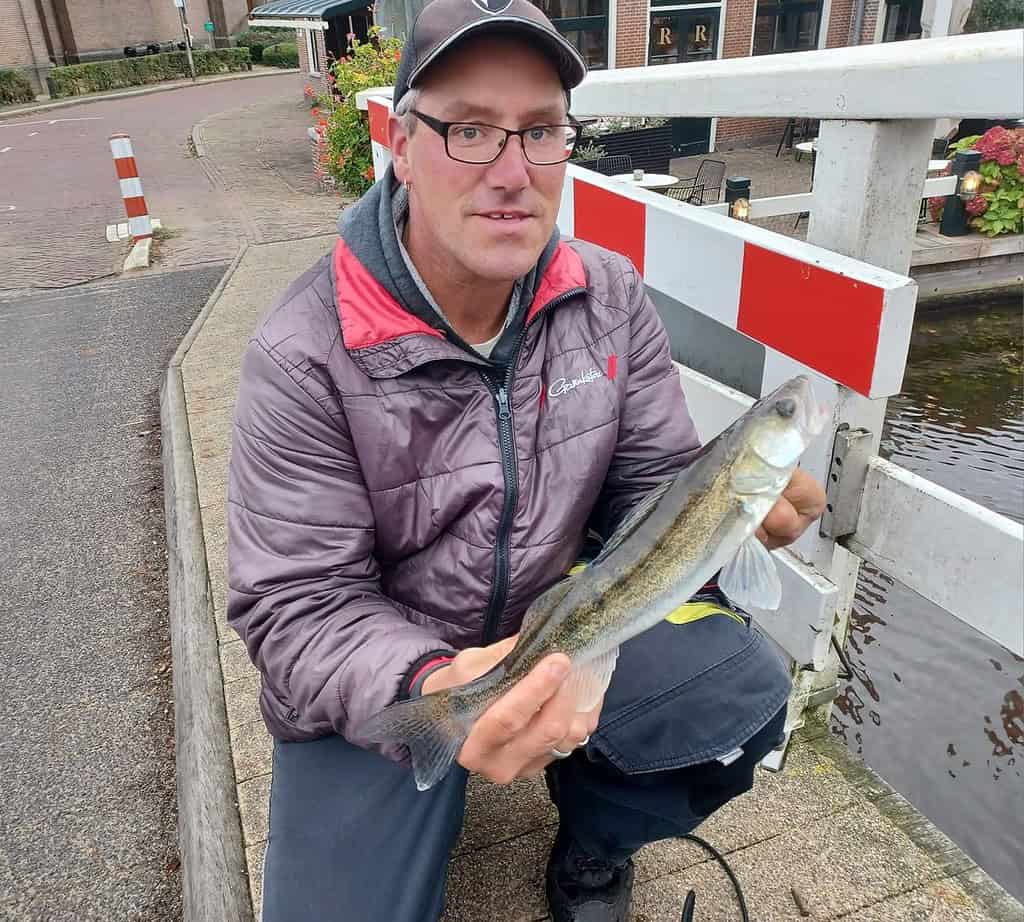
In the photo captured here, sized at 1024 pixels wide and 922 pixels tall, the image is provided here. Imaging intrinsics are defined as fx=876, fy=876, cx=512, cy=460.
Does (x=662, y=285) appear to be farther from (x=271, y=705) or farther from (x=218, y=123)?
(x=218, y=123)

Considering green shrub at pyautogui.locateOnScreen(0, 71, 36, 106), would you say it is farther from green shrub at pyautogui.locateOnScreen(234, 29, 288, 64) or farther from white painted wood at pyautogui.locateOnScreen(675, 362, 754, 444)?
white painted wood at pyautogui.locateOnScreen(675, 362, 754, 444)

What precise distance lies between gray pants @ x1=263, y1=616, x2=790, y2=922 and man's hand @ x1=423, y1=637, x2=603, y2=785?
0.26 metres

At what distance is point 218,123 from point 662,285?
25.0 m

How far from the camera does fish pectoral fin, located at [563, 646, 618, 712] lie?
154 cm

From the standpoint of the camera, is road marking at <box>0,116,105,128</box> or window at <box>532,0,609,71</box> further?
road marking at <box>0,116,105,128</box>

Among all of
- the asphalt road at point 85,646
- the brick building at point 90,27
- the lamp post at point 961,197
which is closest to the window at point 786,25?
the lamp post at point 961,197

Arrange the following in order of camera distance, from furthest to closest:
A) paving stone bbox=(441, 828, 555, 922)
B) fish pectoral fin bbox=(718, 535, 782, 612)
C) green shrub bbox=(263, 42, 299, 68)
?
green shrub bbox=(263, 42, 299, 68), paving stone bbox=(441, 828, 555, 922), fish pectoral fin bbox=(718, 535, 782, 612)

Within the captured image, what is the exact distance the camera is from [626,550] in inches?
63.5

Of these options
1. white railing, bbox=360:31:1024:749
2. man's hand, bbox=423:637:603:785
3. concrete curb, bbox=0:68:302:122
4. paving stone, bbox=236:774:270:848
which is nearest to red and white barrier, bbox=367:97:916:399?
white railing, bbox=360:31:1024:749

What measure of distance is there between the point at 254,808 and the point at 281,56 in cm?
5107

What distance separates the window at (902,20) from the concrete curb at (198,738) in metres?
19.8

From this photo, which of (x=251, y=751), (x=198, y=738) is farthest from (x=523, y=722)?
(x=198, y=738)

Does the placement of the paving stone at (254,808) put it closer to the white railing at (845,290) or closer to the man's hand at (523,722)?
the man's hand at (523,722)

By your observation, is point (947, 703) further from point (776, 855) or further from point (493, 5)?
point (493, 5)
